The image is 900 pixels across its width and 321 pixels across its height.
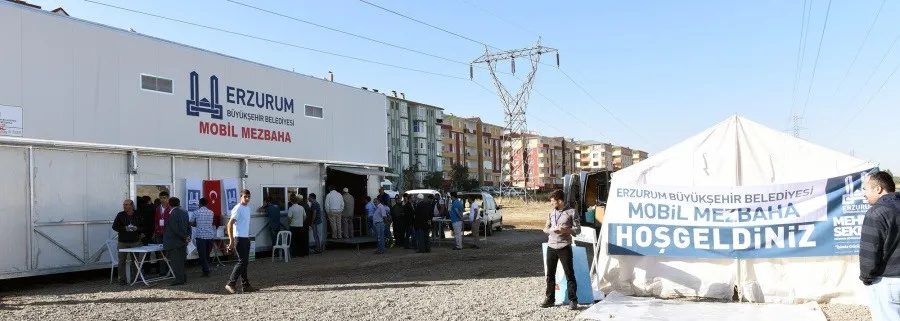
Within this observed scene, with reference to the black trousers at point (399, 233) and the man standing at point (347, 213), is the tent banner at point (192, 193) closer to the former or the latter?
the man standing at point (347, 213)

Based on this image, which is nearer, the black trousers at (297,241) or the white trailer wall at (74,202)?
the white trailer wall at (74,202)

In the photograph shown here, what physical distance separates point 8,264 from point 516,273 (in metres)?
8.72

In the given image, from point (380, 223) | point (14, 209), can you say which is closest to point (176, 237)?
point (14, 209)

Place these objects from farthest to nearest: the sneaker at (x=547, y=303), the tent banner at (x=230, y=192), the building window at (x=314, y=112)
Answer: the building window at (x=314, y=112)
the tent banner at (x=230, y=192)
the sneaker at (x=547, y=303)

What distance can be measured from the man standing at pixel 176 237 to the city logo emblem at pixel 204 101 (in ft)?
12.0

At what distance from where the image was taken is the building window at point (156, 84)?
13.9 meters

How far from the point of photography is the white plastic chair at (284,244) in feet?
54.4

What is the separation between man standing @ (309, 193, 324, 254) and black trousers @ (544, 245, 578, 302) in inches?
396

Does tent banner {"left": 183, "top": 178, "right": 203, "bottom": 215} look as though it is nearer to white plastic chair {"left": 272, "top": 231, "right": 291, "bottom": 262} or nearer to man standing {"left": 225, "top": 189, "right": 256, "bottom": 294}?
white plastic chair {"left": 272, "top": 231, "right": 291, "bottom": 262}

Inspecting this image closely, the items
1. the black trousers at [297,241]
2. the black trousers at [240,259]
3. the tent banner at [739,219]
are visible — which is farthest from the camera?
the black trousers at [297,241]

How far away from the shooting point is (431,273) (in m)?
13.3

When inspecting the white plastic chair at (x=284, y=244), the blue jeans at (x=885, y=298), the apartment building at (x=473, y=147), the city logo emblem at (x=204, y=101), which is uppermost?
the apartment building at (x=473, y=147)

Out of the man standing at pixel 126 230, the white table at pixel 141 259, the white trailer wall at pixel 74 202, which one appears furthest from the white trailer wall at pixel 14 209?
the white table at pixel 141 259

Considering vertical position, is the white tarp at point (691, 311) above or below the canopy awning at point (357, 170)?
below
